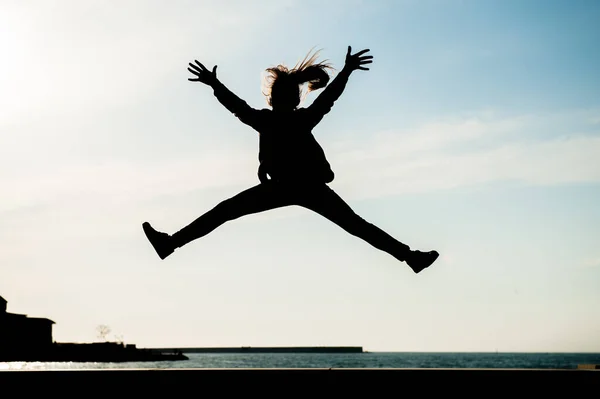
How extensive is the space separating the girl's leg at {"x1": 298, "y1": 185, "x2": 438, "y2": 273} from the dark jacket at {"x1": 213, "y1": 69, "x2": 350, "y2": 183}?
0.50 feet

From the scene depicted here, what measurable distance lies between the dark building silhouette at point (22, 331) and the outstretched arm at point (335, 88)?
79.2m

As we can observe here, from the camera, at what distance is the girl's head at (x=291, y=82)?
258 inches

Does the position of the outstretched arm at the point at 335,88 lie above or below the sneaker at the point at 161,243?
above

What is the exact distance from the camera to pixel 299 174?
617 cm

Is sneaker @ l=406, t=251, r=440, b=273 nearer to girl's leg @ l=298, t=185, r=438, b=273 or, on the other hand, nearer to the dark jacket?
girl's leg @ l=298, t=185, r=438, b=273

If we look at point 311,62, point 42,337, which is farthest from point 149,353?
point 311,62

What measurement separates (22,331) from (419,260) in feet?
282

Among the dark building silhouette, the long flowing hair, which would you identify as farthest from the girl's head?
the dark building silhouette
